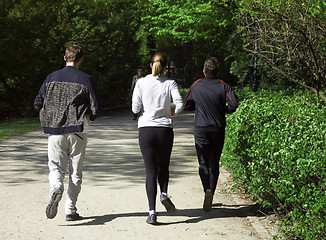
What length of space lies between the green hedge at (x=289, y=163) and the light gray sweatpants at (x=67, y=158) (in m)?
1.88

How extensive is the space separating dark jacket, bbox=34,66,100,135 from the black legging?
2.03ft

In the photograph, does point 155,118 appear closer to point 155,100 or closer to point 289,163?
point 155,100

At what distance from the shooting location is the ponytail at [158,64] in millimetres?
5805

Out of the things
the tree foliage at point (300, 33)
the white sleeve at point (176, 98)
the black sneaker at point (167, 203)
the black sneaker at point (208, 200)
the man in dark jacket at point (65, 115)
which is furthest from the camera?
the tree foliage at point (300, 33)

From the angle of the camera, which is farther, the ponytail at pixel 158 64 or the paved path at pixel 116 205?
the ponytail at pixel 158 64

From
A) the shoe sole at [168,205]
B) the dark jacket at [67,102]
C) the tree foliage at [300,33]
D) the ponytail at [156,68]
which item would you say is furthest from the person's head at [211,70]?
the tree foliage at [300,33]

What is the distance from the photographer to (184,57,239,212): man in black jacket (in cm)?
616

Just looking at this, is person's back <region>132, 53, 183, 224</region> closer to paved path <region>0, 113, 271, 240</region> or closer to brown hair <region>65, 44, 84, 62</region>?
paved path <region>0, 113, 271, 240</region>

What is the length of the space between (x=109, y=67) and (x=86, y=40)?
67.4 inches

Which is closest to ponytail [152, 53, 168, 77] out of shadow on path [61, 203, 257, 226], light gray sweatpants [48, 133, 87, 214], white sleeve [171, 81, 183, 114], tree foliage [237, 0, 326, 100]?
white sleeve [171, 81, 183, 114]

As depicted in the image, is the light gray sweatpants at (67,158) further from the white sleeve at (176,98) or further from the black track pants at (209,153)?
the black track pants at (209,153)

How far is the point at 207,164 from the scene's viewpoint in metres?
6.31

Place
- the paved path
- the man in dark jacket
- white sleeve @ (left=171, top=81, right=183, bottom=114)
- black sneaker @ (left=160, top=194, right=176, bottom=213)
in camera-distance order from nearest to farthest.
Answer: the paved path, the man in dark jacket, white sleeve @ (left=171, top=81, right=183, bottom=114), black sneaker @ (left=160, top=194, right=176, bottom=213)

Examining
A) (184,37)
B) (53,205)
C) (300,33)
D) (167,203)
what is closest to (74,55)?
(53,205)
